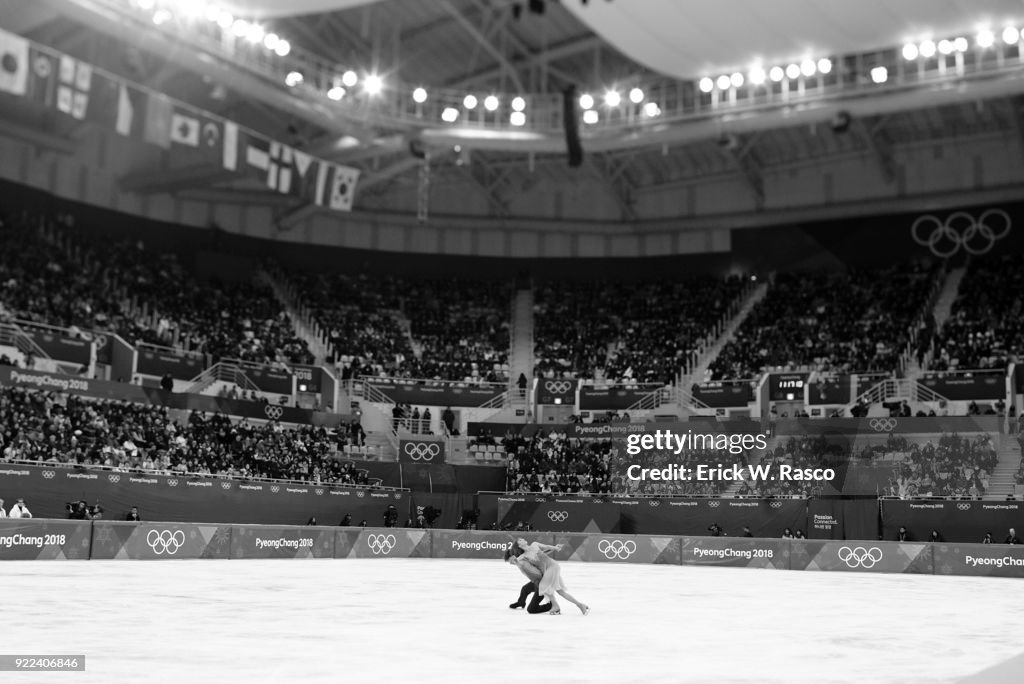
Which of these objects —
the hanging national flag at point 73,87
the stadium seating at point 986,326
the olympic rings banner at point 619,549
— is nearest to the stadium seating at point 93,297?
the hanging national flag at point 73,87

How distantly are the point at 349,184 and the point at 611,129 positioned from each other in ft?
40.3

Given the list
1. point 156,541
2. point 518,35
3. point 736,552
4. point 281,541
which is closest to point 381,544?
point 281,541

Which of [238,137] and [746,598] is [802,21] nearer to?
[238,137]

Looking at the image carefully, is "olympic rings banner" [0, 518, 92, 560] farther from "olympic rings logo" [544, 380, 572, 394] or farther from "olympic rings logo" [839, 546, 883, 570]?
"olympic rings logo" [544, 380, 572, 394]

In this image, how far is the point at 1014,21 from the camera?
36250 millimetres

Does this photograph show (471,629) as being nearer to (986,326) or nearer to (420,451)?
(420,451)

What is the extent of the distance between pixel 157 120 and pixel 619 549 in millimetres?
20956

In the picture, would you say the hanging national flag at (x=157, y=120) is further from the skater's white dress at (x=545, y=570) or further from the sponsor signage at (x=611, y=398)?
the skater's white dress at (x=545, y=570)

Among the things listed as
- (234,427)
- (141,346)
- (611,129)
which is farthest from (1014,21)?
(141,346)

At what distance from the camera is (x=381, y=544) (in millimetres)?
35031

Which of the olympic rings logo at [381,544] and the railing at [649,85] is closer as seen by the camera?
the olympic rings logo at [381,544]

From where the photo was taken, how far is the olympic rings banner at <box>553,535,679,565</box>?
35.1m

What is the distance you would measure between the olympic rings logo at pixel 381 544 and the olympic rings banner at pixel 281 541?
164cm

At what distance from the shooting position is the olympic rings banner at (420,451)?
4525 cm
